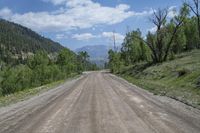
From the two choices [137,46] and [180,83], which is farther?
[137,46]

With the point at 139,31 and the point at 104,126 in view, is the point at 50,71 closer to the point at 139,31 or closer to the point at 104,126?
the point at 139,31

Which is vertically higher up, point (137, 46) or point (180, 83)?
point (137, 46)

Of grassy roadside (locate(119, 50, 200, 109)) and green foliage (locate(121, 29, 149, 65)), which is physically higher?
green foliage (locate(121, 29, 149, 65))

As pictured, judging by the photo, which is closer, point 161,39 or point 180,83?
point 180,83

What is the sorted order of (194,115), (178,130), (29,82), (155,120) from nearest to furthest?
(178,130) → (155,120) → (194,115) → (29,82)

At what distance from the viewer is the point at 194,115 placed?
13.2 metres

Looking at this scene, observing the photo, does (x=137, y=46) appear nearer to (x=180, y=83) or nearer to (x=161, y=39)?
(x=161, y=39)

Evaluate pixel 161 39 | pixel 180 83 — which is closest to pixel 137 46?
pixel 161 39

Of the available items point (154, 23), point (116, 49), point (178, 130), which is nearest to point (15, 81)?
point (154, 23)

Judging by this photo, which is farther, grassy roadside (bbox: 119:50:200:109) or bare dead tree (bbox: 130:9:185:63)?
bare dead tree (bbox: 130:9:185:63)

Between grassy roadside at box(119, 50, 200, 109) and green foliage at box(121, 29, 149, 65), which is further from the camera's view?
green foliage at box(121, 29, 149, 65)

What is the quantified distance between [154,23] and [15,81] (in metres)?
35.9

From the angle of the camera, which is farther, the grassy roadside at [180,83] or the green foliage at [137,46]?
the green foliage at [137,46]

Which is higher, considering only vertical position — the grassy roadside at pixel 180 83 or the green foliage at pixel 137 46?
the green foliage at pixel 137 46
